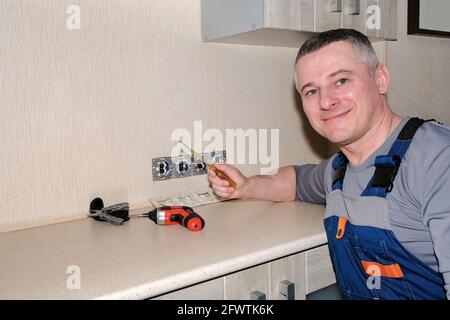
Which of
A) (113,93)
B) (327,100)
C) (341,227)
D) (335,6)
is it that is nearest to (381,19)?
(335,6)

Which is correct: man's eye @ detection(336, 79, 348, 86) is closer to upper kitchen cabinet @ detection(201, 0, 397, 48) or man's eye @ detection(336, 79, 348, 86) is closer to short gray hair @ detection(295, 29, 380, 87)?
short gray hair @ detection(295, 29, 380, 87)

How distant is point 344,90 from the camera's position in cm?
110

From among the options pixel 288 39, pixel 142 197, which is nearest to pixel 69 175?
pixel 142 197

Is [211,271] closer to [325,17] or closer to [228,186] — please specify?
[228,186]

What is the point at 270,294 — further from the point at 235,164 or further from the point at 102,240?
the point at 235,164

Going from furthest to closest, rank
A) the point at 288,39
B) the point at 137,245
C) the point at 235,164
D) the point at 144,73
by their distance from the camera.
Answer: the point at 235,164, the point at 288,39, the point at 144,73, the point at 137,245

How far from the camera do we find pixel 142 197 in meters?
1.52

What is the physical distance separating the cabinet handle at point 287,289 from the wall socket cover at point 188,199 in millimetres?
532

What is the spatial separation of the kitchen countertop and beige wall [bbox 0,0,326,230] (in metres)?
0.14

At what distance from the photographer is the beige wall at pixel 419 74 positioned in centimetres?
177

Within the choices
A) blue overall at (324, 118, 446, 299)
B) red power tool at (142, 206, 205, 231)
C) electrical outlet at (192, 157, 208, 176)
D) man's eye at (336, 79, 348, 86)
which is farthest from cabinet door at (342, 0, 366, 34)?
red power tool at (142, 206, 205, 231)

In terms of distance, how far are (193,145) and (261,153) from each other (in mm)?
336

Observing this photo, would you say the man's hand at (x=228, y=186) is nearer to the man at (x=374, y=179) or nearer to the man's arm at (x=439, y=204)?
the man at (x=374, y=179)

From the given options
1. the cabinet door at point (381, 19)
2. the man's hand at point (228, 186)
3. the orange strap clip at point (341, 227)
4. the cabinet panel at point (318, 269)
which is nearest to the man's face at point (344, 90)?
the orange strap clip at point (341, 227)
